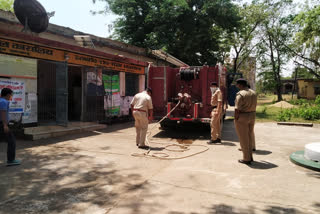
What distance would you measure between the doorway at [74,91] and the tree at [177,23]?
25.8 ft

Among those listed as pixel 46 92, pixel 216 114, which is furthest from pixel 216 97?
pixel 46 92

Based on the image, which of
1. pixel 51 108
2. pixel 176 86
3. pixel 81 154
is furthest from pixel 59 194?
pixel 51 108

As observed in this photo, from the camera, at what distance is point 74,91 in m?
13.7

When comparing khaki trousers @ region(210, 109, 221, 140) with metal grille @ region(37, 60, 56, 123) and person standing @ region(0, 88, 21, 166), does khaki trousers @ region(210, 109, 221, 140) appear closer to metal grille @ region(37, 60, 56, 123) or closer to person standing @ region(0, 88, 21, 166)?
person standing @ region(0, 88, 21, 166)

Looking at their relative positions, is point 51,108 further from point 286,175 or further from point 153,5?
point 153,5

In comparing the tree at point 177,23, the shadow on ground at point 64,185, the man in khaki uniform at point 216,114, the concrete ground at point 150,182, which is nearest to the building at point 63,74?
the concrete ground at point 150,182

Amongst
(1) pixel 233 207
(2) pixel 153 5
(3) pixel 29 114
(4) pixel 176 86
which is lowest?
(1) pixel 233 207

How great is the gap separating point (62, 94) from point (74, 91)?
13.8 feet

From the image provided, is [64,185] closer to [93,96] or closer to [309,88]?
[93,96]

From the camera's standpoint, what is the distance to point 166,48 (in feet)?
65.7

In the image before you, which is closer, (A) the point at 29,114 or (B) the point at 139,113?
A: (B) the point at 139,113

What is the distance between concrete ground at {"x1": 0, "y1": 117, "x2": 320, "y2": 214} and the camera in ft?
11.5

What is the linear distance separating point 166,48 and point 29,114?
13049 mm

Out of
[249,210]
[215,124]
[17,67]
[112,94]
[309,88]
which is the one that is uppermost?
[309,88]
